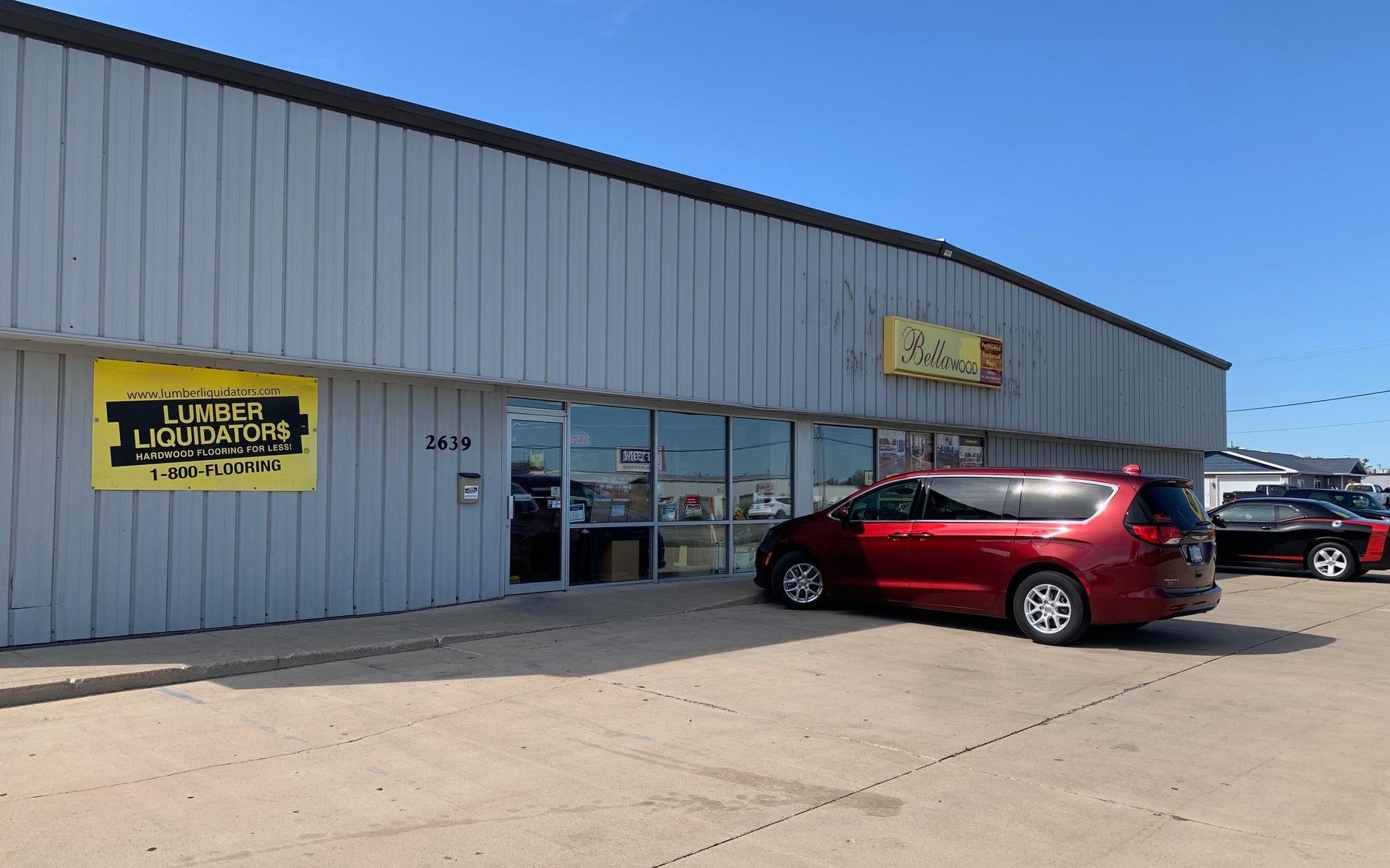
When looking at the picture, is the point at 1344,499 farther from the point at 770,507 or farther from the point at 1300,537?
the point at 770,507

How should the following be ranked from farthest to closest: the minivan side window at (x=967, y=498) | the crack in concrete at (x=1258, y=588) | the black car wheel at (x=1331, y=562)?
1. the black car wheel at (x=1331, y=562)
2. the crack in concrete at (x=1258, y=588)
3. the minivan side window at (x=967, y=498)

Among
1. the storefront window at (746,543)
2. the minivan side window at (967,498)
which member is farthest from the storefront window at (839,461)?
the minivan side window at (967,498)

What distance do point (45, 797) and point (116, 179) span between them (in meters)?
5.79

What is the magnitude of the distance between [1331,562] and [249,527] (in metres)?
17.5

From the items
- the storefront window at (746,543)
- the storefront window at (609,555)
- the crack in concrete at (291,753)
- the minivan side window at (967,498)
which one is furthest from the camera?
the storefront window at (746,543)

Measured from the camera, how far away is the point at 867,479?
59.7 feet

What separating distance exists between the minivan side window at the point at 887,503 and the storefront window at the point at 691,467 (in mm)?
3102

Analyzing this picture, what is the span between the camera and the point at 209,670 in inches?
320

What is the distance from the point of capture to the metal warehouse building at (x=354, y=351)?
8.95m

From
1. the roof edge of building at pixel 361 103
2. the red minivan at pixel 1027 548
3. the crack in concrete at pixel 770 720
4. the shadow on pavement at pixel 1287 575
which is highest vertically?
the roof edge of building at pixel 361 103

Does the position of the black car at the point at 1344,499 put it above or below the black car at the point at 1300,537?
above

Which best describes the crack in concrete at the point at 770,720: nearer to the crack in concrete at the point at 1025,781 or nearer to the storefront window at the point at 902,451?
the crack in concrete at the point at 1025,781

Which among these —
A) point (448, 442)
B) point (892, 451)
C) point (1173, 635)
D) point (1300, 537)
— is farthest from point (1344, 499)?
point (448, 442)

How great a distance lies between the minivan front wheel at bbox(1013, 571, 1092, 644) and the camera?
10.1 m
